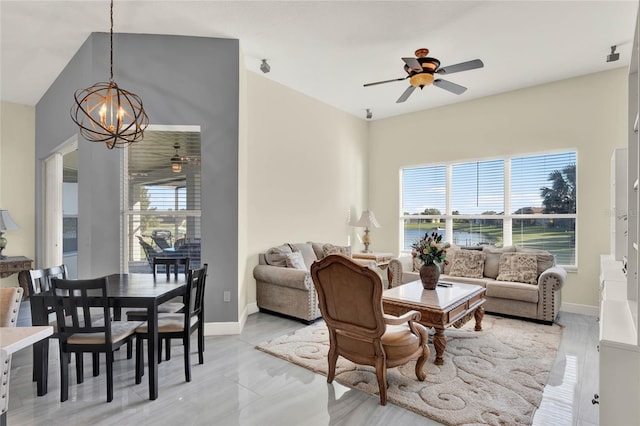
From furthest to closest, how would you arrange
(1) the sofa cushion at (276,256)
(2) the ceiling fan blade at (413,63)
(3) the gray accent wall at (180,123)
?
1. (1) the sofa cushion at (276,256)
2. (3) the gray accent wall at (180,123)
3. (2) the ceiling fan blade at (413,63)

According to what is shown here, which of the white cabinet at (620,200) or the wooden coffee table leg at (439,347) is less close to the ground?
the white cabinet at (620,200)

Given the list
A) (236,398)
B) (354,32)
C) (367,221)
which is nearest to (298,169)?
(367,221)

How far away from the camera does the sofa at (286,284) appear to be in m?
4.31

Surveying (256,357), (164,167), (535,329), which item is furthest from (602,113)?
(164,167)

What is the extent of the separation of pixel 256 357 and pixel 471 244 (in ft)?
13.9

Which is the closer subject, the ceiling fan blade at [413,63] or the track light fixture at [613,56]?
the ceiling fan blade at [413,63]

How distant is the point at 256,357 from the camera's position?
10.9 feet

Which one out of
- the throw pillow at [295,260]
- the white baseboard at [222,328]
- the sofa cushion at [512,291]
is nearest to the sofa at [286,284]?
the throw pillow at [295,260]

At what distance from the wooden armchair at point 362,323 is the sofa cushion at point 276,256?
A: 6.85 ft

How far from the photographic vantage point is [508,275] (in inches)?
186

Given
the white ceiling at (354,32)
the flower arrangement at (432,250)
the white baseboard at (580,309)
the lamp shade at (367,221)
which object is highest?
the white ceiling at (354,32)

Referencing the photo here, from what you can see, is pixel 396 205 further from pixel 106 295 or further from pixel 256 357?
pixel 106 295

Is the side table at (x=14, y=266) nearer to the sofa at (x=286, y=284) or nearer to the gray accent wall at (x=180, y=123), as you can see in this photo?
the gray accent wall at (x=180, y=123)

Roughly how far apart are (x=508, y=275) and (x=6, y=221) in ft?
23.8
